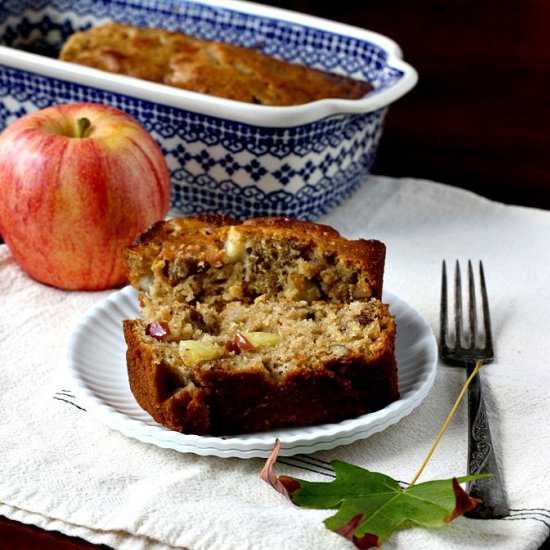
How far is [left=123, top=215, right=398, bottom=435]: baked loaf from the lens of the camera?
72.4 inches

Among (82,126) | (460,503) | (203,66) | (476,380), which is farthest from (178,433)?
(203,66)

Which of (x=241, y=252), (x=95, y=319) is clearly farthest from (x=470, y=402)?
(x=95, y=319)

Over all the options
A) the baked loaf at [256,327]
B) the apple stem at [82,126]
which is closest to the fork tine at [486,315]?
the baked loaf at [256,327]

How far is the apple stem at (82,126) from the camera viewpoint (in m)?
2.50

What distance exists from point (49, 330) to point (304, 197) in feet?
2.79

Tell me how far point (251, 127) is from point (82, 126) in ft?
1.45

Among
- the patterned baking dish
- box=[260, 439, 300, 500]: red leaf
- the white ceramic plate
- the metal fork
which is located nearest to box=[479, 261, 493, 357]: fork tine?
the metal fork

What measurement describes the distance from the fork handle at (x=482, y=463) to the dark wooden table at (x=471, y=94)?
1273 millimetres

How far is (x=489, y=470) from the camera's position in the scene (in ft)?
5.74

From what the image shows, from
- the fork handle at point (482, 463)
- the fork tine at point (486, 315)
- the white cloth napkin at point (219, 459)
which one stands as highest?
the fork handle at point (482, 463)

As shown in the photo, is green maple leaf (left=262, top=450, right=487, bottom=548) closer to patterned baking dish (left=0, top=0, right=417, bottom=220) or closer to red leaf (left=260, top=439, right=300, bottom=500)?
red leaf (left=260, top=439, right=300, bottom=500)

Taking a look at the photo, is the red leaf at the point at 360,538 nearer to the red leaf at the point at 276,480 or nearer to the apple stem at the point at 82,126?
the red leaf at the point at 276,480

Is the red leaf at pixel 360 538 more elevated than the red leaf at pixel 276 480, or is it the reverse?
the red leaf at pixel 360 538

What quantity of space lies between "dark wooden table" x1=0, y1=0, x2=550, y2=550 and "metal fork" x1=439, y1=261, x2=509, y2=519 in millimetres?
844
